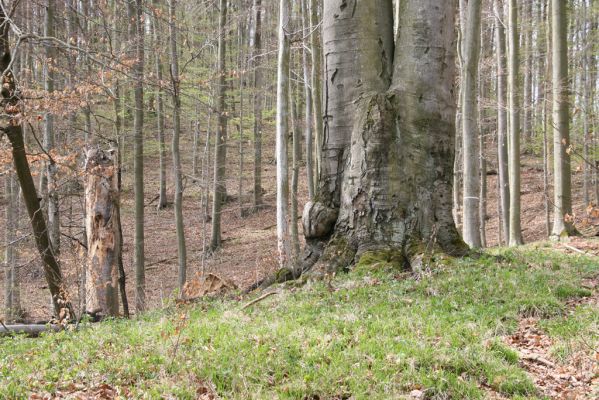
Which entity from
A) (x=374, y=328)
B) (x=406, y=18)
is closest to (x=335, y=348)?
(x=374, y=328)

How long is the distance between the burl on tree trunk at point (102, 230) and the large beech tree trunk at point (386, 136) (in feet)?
11.2

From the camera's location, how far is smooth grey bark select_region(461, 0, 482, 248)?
1044 centimetres

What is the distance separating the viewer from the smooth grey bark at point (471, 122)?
34.2ft

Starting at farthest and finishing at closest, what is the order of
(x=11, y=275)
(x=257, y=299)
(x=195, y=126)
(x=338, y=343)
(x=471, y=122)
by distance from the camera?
(x=195, y=126) → (x=11, y=275) → (x=471, y=122) → (x=257, y=299) → (x=338, y=343)

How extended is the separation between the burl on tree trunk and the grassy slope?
2.38 meters

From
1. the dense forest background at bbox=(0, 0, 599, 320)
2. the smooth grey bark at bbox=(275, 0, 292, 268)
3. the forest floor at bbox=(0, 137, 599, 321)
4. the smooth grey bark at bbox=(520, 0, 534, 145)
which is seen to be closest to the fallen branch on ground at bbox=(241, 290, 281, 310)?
the dense forest background at bbox=(0, 0, 599, 320)

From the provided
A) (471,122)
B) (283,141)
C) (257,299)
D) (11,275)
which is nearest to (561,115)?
(471,122)

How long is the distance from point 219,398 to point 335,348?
102 centimetres

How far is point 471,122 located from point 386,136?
15.4ft

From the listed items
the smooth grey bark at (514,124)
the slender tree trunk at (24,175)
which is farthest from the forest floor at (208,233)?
the slender tree trunk at (24,175)

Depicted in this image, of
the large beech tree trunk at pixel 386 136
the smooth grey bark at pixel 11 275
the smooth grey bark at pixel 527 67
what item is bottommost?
the smooth grey bark at pixel 11 275

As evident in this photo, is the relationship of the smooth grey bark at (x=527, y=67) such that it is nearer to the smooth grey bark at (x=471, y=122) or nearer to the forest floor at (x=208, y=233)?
the forest floor at (x=208, y=233)

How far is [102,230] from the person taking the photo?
8.35 metres

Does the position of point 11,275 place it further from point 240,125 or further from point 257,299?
point 240,125
